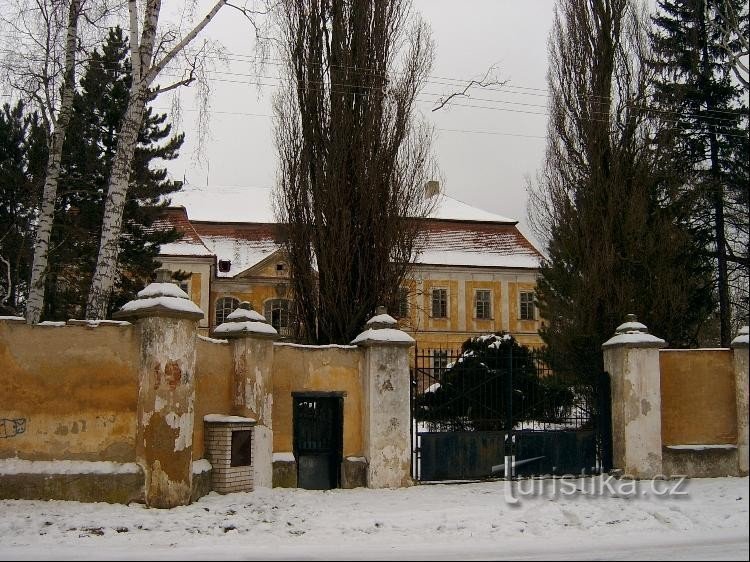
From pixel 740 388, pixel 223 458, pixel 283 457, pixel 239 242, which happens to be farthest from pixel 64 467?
pixel 239 242

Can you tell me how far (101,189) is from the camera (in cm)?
2042

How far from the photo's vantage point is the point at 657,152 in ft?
62.0

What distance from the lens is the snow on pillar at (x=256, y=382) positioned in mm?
11469

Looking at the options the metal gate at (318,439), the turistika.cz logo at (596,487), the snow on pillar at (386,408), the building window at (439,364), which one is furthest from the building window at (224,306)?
the turistika.cz logo at (596,487)

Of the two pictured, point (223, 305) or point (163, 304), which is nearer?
point (163, 304)

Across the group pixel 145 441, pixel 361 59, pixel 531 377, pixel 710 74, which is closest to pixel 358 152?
pixel 361 59

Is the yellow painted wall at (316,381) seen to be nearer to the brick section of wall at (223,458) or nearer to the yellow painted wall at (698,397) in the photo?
the brick section of wall at (223,458)

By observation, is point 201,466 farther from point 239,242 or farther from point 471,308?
point 471,308

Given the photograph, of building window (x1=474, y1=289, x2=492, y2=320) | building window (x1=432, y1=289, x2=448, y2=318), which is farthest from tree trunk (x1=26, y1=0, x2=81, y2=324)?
building window (x1=474, y1=289, x2=492, y2=320)

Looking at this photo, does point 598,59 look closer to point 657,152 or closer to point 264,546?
point 657,152

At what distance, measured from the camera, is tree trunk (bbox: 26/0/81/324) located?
45.1 feet

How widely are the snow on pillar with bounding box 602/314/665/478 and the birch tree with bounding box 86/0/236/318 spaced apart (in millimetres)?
8397

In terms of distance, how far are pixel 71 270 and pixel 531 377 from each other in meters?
13.2

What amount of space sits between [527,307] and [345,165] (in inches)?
1077
